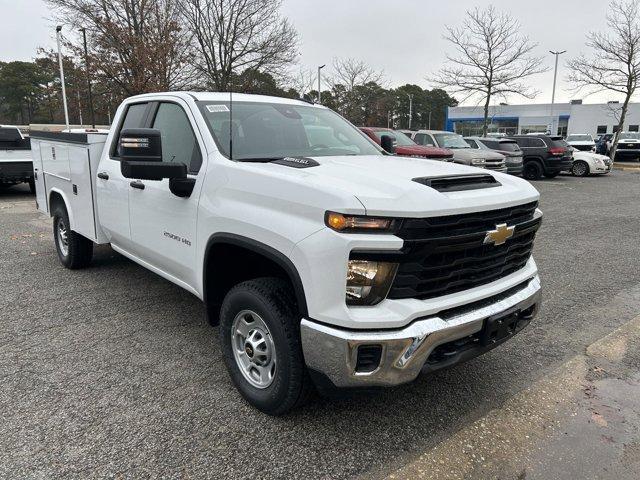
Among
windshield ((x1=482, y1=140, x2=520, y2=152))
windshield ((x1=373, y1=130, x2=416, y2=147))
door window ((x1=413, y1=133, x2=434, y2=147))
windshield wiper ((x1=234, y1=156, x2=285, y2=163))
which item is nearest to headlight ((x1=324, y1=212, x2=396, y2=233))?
windshield wiper ((x1=234, y1=156, x2=285, y2=163))

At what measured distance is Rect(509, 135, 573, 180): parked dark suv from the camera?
59.9 feet

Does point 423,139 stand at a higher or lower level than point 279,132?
lower

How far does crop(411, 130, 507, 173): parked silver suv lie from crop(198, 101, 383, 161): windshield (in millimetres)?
11615

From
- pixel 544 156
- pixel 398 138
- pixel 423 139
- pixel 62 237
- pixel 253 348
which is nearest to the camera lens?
pixel 253 348

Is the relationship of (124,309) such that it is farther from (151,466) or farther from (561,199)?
(561,199)

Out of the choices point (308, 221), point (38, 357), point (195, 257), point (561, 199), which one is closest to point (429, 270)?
point (308, 221)

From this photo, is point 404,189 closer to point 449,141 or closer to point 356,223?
point 356,223

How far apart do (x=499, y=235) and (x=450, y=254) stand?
36cm

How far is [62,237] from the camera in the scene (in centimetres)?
593

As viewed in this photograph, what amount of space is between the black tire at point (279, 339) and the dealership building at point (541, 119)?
2324 inches

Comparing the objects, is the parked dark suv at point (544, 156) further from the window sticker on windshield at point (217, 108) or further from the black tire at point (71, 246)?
the window sticker on windshield at point (217, 108)

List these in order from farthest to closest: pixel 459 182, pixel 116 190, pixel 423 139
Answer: pixel 423 139, pixel 116 190, pixel 459 182

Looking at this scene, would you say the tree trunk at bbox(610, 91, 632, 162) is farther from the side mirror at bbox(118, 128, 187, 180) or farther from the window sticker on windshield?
the side mirror at bbox(118, 128, 187, 180)

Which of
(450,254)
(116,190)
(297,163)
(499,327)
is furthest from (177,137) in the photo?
(499,327)
